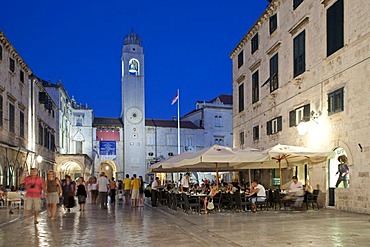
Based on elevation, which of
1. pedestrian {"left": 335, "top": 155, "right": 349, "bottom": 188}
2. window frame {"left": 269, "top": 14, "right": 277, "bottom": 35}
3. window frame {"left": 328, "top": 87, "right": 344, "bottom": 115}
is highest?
window frame {"left": 269, "top": 14, "right": 277, "bottom": 35}

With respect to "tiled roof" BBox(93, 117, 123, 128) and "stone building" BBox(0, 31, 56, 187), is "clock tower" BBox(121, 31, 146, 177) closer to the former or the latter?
"tiled roof" BBox(93, 117, 123, 128)

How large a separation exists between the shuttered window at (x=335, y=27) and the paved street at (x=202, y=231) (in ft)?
20.9

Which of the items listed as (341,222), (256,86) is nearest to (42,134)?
(256,86)

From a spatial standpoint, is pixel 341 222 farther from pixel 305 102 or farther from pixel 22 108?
pixel 22 108

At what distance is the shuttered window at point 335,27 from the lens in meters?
17.9

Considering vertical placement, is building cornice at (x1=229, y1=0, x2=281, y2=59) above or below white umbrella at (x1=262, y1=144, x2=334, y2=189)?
above

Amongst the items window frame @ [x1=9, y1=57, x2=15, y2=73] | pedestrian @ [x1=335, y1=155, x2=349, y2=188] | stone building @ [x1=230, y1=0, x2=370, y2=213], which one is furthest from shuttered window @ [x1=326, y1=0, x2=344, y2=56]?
window frame @ [x1=9, y1=57, x2=15, y2=73]

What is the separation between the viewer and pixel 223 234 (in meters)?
11.5

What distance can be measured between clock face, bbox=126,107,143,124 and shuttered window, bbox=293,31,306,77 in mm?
42358

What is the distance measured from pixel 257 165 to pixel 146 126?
43644mm

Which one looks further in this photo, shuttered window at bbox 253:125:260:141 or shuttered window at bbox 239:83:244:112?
shuttered window at bbox 239:83:244:112

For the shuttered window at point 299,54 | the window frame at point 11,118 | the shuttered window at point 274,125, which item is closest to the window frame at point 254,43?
the shuttered window at point 274,125

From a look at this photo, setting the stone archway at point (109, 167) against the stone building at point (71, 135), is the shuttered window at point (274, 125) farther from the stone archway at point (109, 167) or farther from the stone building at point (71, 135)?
the stone archway at point (109, 167)

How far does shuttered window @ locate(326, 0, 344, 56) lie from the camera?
17891 mm
